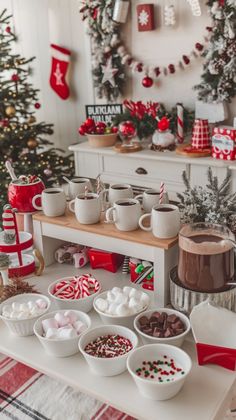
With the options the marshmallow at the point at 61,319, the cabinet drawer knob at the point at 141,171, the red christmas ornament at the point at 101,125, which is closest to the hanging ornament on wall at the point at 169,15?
the red christmas ornament at the point at 101,125

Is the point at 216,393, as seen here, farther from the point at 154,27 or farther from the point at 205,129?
the point at 154,27

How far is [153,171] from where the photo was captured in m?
2.97

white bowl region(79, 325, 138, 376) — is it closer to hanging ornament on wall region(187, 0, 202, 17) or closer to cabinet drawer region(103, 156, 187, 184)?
cabinet drawer region(103, 156, 187, 184)

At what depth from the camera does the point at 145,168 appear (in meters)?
3.01

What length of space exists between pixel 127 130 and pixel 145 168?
285 millimetres

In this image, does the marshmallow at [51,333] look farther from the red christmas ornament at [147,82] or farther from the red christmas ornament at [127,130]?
the red christmas ornament at [147,82]

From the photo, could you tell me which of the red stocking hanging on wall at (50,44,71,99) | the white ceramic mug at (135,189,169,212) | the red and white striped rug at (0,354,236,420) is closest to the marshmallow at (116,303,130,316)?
the red and white striped rug at (0,354,236,420)

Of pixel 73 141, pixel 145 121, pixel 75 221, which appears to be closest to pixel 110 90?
pixel 145 121

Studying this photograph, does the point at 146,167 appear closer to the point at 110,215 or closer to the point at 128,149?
the point at 128,149

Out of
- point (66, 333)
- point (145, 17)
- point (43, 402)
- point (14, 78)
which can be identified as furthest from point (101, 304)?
point (14, 78)

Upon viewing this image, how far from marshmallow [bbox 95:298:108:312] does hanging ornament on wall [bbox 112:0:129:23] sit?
2469 mm

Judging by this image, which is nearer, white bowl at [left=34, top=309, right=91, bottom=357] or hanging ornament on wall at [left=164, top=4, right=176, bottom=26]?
white bowl at [left=34, top=309, right=91, bottom=357]

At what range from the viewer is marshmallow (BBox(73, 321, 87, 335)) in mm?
1212

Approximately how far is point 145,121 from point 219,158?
68cm
